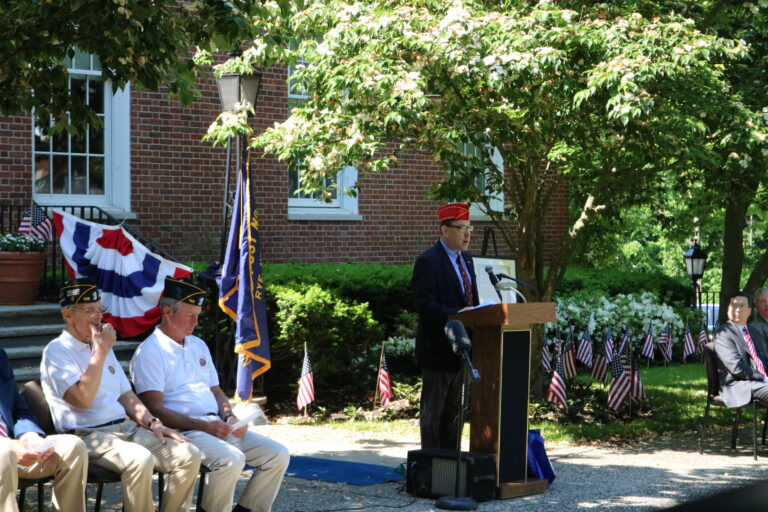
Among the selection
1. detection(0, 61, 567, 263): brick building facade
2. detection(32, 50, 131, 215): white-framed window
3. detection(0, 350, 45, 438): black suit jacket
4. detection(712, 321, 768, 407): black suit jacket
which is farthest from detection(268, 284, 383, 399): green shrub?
detection(0, 350, 45, 438): black suit jacket

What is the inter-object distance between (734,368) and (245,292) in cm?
474

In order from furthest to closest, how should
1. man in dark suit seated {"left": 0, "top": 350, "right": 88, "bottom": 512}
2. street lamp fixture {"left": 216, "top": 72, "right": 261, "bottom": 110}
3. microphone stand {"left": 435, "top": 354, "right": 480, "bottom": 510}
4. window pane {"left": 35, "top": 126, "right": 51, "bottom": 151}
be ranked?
1. window pane {"left": 35, "top": 126, "right": 51, "bottom": 151}
2. street lamp fixture {"left": 216, "top": 72, "right": 261, "bottom": 110}
3. microphone stand {"left": 435, "top": 354, "right": 480, "bottom": 510}
4. man in dark suit seated {"left": 0, "top": 350, "right": 88, "bottom": 512}

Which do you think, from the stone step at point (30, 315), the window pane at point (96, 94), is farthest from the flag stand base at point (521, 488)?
the window pane at point (96, 94)

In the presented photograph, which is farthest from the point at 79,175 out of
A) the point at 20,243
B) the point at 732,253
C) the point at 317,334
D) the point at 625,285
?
the point at 732,253

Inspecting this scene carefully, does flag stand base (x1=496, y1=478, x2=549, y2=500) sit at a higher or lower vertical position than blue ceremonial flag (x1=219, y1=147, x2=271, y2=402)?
lower

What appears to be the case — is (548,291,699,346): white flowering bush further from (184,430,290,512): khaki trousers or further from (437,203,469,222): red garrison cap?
(184,430,290,512): khaki trousers

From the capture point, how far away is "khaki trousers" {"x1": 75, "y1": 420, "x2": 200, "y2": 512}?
619 centimetres

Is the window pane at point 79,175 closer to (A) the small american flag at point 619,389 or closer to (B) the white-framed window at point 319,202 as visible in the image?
(B) the white-framed window at point 319,202

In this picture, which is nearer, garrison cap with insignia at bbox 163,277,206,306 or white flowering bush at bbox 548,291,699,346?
garrison cap with insignia at bbox 163,277,206,306

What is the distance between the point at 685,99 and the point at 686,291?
1143cm

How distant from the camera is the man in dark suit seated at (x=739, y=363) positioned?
32.9 feet

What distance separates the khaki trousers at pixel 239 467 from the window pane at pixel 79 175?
816cm

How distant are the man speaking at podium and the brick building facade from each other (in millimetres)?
5847

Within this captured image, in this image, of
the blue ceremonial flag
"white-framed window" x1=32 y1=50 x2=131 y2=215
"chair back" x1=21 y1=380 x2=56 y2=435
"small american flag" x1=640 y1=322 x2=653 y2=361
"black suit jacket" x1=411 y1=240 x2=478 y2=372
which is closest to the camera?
"chair back" x1=21 y1=380 x2=56 y2=435
